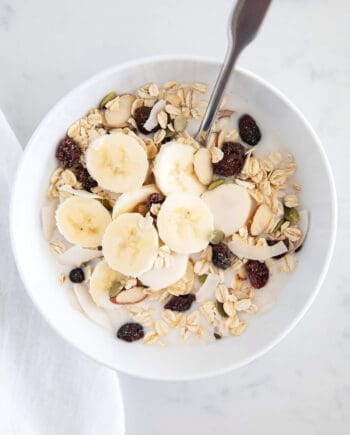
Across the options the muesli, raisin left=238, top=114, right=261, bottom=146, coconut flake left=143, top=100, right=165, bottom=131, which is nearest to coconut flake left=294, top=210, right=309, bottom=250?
the muesli

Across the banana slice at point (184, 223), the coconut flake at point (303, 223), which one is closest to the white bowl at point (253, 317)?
the coconut flake at point (303, 223)

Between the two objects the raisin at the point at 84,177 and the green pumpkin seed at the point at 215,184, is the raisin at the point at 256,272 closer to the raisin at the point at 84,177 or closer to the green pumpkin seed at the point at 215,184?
the green pumpkin seed at the point at 215,184

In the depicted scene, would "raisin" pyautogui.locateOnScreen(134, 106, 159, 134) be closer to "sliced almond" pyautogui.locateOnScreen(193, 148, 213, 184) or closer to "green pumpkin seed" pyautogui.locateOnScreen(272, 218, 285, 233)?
"sliced almond" pyautogui.locateOnScreen(193, 148, 213, 184)

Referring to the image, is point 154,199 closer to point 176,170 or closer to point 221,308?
point 176,170

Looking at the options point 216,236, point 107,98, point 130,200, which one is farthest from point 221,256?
point 107,98

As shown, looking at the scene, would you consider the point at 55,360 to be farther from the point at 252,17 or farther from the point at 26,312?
the point at 252,17

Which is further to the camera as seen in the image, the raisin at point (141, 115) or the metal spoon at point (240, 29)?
the raisin at point (141, 115)
